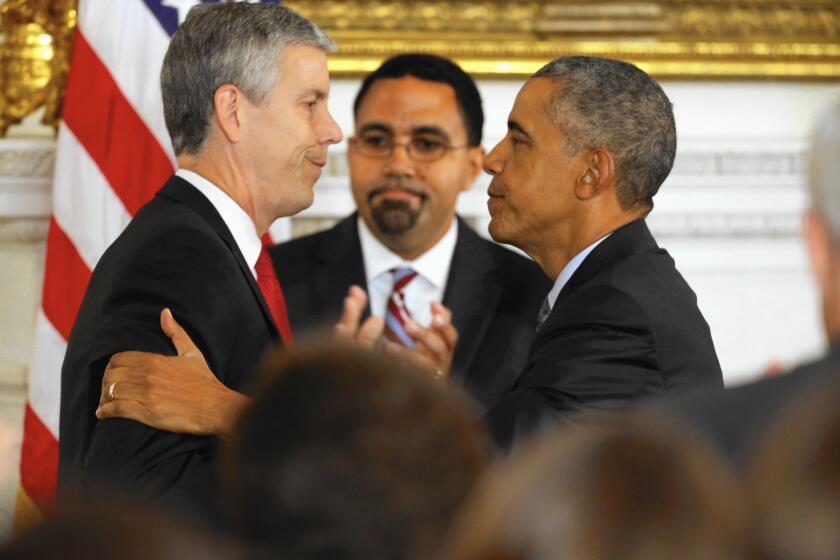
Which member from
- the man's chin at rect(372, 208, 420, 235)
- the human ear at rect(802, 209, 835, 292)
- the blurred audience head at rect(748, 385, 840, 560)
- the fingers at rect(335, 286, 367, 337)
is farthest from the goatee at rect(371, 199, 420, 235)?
the blurred audience head at rect(748, 385, 840, 560)

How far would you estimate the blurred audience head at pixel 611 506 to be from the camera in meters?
0.79

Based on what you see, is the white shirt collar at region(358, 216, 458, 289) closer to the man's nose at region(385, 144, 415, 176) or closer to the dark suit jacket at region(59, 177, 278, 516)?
the man's nose at region(385, 144, 415, 176)

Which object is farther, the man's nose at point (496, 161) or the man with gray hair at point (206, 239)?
the man's nose at point (496, 161)

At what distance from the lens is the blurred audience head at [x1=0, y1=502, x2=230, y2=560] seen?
730 millimetres

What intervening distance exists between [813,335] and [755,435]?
2.79 meters

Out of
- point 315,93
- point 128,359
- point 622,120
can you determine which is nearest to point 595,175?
point 622,120

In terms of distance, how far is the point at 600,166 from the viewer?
2.63 metres

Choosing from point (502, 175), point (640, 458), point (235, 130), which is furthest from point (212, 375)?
point (640, 458)

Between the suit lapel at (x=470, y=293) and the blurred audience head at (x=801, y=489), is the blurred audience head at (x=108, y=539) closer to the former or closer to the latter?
the blurred audience head at (x=801, y=489)

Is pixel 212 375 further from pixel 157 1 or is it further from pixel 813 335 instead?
pixel 813 335

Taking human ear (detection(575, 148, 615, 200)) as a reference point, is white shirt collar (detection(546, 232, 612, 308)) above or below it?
below

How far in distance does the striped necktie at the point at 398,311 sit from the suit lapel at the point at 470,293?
12 cm

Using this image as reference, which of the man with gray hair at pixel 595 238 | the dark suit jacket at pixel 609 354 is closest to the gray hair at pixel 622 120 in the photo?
the man with gray hair at pixel 595 238

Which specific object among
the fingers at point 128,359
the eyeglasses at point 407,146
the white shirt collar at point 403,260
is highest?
the eyeglasses at point 407,146
